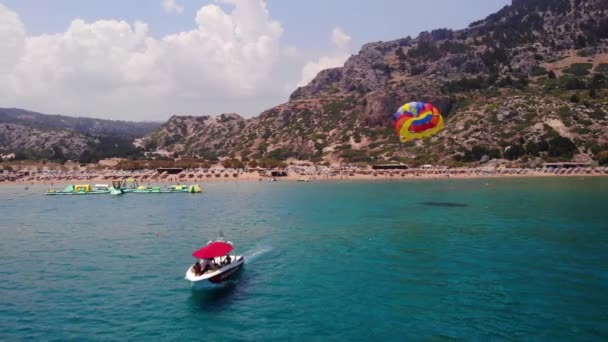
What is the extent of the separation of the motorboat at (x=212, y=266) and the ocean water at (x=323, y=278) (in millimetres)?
819

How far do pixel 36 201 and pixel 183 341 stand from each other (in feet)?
251

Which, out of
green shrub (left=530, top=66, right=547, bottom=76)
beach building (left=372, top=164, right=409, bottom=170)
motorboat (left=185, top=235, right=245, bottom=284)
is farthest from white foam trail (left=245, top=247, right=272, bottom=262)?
green shrub (left=530, top=66, right=547, bottom=76)

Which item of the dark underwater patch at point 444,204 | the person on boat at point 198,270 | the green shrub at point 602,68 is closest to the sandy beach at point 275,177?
the dark underwater patch at point 444,204

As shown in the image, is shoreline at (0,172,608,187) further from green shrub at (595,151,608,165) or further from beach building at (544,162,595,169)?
green shrub at (595,151,608,165)

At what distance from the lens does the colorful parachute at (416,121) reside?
197 ft

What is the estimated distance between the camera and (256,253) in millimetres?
36094

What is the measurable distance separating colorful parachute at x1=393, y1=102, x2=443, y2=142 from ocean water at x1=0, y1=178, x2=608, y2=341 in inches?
417

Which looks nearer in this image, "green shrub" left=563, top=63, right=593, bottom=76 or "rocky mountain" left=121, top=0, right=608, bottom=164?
"rocky mountain" left=121, top=0, right=608, bottom=164

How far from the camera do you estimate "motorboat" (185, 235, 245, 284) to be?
26111 mm

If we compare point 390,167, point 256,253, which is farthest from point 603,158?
point 256,253

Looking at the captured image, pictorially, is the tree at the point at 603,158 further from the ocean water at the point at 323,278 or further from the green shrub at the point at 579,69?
the ocean water at the point at 323,278

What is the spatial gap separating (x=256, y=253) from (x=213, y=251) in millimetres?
9196

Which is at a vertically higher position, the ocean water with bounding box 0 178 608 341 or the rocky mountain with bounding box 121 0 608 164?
the rocky mountain with bounding box 121 0 608 164

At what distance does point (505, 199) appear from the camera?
69.0 meters
